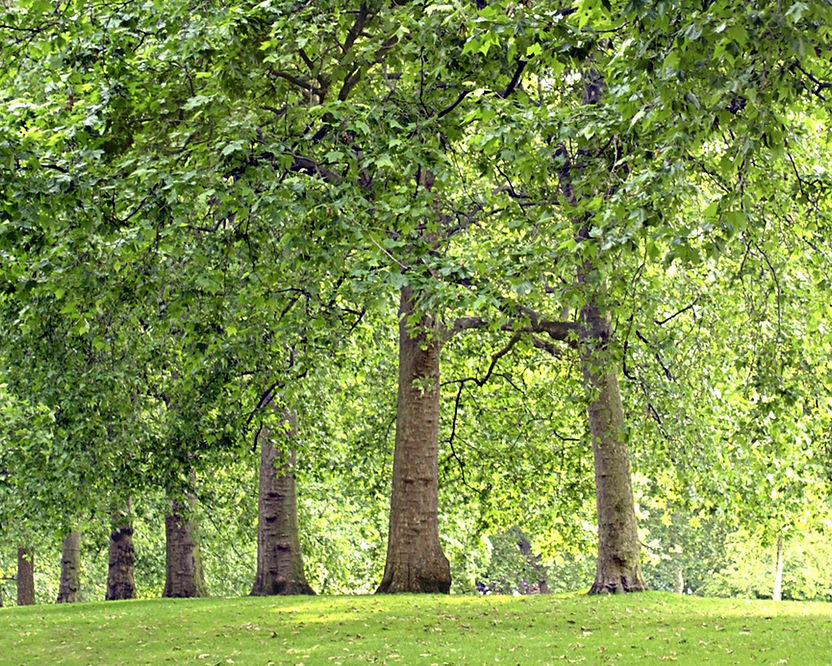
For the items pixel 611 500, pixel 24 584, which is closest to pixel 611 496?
pixel 611 500

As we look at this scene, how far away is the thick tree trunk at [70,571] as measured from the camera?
76.2 feet

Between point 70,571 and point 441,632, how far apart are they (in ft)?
49.1

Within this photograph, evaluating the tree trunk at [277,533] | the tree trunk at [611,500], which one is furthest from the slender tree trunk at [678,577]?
the tree trunk at [611,500]

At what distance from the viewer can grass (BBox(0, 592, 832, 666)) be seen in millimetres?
9859

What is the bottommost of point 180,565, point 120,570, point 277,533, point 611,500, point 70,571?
point 70,571

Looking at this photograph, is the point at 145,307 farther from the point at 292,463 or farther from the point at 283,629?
the point at 292,463

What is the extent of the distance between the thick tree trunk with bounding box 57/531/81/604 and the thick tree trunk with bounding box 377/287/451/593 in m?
10.8

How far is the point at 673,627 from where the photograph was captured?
38.2ft

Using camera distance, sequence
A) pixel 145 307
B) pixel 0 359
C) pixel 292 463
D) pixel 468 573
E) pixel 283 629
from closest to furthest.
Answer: pixel 145 307, pixel 283 629, pixel 0 359, pixel 292 463, pixel 468 573

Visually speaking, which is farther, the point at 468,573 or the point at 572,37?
the point at 468,573

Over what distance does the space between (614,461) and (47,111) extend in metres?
9.44

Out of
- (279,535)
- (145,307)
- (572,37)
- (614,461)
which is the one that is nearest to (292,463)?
(279,535)

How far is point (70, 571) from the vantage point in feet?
77.2

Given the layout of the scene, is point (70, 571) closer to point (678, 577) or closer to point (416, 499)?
point (416, 499)
